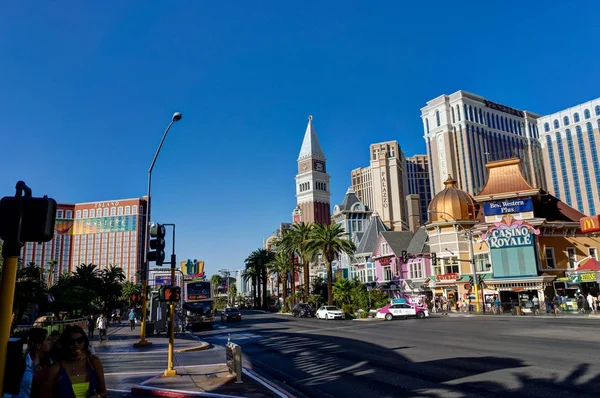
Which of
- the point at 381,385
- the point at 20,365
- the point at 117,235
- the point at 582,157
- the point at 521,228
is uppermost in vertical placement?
the point at 582,157

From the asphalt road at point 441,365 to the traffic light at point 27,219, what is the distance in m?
8.01

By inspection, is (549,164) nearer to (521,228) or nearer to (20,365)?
(521,228)

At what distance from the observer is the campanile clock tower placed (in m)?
139

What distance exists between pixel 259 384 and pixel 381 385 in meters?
3.06

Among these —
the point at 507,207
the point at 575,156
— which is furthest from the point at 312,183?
the point at 575,156

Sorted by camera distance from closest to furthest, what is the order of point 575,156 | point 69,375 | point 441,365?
Result: point 69,375 < point 441,365 < point 575,156

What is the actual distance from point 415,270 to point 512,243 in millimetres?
17173

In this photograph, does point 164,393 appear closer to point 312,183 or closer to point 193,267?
point 193,267

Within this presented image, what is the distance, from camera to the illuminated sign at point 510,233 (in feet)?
152

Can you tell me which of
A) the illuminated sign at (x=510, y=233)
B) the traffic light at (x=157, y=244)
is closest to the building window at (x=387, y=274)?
the illuminated sign at (x=510, y=233)

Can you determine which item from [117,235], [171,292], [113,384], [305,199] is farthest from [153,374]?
[117,235]

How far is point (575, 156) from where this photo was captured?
166m

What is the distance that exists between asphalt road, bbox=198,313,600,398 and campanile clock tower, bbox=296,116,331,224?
381 feet

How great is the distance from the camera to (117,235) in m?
182
